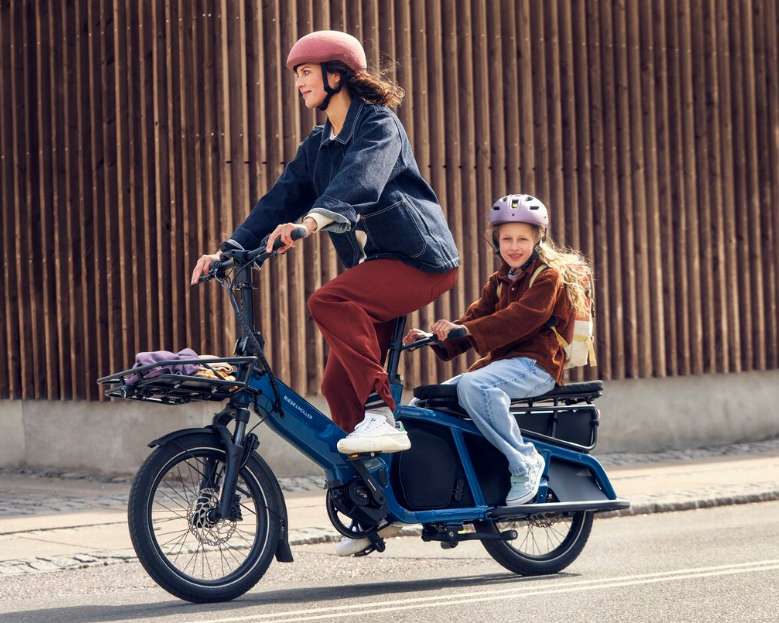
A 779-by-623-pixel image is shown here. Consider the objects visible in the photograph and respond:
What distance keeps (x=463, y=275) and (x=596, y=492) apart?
6038mm

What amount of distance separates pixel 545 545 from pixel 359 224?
70.6 inches

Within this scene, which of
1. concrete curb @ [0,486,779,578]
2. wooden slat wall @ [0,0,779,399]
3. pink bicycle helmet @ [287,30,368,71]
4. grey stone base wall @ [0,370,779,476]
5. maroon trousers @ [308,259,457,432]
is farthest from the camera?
grey stone base wall @ [0,370,779,476]

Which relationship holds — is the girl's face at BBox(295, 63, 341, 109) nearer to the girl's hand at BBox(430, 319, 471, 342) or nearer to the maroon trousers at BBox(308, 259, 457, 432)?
the maroon trousers at BBox(308, 259, 457, 432)

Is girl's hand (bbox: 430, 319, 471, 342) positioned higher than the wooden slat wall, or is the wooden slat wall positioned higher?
the wooden slat wall

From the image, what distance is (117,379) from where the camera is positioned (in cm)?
557

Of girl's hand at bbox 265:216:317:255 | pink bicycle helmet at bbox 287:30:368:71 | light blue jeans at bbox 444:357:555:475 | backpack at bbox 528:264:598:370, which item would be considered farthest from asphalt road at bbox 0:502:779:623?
pink bicycle helmet at bbox 287:30:368:71

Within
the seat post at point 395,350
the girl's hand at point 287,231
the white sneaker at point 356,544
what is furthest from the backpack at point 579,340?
the girl's hand at point 287,231

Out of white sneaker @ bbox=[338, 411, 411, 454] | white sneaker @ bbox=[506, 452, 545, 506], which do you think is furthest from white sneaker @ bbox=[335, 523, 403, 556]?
white sneaker @ bbox=[506, 452, 545, 506]

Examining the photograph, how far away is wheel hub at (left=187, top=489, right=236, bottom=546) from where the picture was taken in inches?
219

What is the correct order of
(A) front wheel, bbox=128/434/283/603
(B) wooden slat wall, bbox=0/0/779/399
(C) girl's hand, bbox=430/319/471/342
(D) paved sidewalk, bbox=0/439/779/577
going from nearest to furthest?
(A) front wheel, bbox=128/434/283/603 → (C) girl's hand, bbox=430/319/471/342 → (D) paved sidewalk, bbox=0/439/779/577 → (B) wooden slat wall, bbox=0/0/779/399

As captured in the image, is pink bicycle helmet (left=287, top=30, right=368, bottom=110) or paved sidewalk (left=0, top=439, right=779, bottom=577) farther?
paved sidewalk (left=0, top=439, right=779, bottom=577)

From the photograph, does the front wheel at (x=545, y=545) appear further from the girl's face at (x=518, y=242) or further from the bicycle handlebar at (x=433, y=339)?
the girl's face at (x=518, y=242)

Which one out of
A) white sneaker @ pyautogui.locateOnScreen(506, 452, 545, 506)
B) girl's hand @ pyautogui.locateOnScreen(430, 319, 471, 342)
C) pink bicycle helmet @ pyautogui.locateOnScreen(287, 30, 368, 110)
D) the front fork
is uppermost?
pink bicycle helmet @ pyautogui.locateOnScreen(287, 30, 368, 110)

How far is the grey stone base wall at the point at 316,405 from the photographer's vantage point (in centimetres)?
1145
